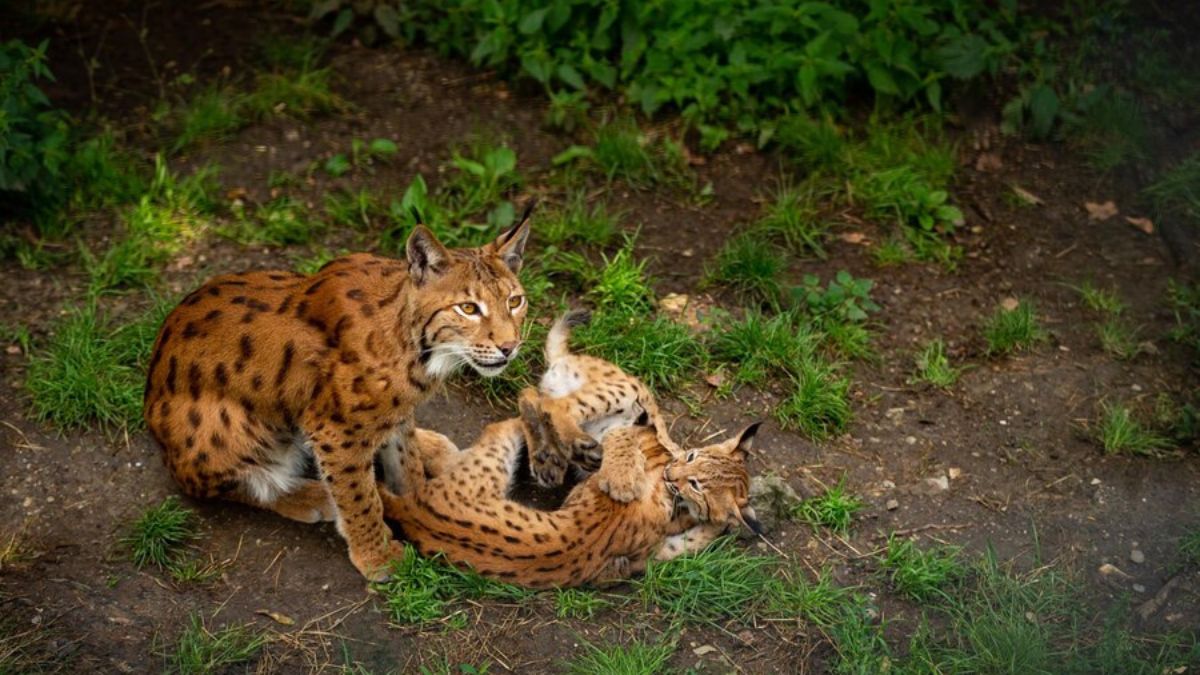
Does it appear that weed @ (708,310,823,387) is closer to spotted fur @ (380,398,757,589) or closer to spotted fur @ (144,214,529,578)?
spotted fur @ (380,398,757,589)

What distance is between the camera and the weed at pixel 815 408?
6.49 m

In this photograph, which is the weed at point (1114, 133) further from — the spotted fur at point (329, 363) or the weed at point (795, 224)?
the spotted fur at point (329, 363)

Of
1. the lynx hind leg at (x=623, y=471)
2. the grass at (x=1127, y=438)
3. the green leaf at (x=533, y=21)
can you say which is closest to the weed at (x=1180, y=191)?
the grass at (x=1127, y=438)

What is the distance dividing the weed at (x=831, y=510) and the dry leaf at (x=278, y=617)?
2210mm

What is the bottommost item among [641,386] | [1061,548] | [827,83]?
[1061,548]

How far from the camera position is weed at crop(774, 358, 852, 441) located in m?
6.49

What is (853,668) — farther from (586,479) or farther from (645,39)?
(645,39)

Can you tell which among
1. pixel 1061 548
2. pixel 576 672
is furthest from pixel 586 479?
Answer: pixel 1061 548

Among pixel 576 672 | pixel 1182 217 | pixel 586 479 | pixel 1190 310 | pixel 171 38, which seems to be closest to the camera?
pixel 576 672

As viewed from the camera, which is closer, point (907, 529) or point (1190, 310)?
point (907, 529)

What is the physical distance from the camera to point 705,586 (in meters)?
5.50

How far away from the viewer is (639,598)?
216 inches

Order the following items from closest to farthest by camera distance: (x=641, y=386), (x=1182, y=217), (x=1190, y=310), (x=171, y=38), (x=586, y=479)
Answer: (x=586, y=479)
(x=641, y=386)
(x=1190, y=310)
(x=1182, y=217)
(x=171, y=38)

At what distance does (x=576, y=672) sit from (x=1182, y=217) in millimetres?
4732
